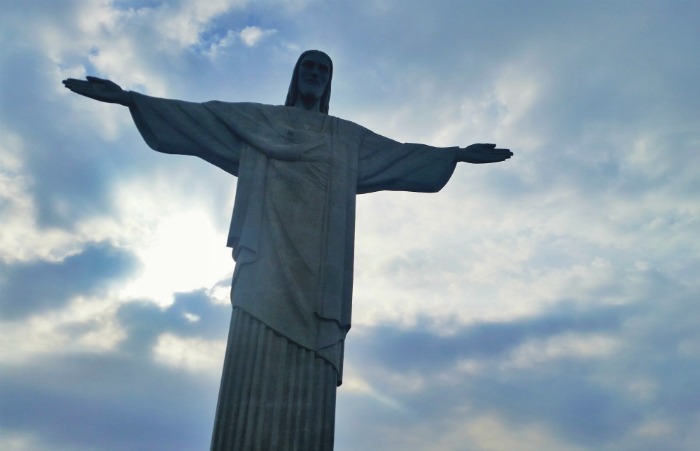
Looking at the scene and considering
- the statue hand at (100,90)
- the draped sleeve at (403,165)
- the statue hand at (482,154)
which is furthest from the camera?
the statue hand at (482,154)

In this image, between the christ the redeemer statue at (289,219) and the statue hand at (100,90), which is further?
the statue hand at (100,90)

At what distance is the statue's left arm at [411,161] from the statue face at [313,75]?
4.63 ft

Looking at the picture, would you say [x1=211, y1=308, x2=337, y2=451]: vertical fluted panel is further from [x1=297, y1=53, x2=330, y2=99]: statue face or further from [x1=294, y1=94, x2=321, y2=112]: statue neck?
[x1=297, y1=53, x2=330, y2=99]: statue face

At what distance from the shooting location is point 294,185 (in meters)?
14.3

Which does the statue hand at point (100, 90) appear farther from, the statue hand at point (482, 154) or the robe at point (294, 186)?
the statue hand at point (482, 154)

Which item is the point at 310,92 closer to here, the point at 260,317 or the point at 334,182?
the point at 334,182

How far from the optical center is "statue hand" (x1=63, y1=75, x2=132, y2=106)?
1423 cm

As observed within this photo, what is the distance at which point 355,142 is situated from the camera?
15617mm

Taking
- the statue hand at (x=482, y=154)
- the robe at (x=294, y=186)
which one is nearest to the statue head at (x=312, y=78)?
the robe at (x=294, y=186)

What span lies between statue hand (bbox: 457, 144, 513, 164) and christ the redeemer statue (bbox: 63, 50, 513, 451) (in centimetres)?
2

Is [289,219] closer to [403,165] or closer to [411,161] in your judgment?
[403,165]

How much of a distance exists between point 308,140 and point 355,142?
1.09 metres

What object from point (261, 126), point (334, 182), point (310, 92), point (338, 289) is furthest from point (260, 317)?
point (310, 92)

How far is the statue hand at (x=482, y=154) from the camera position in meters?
15.9
